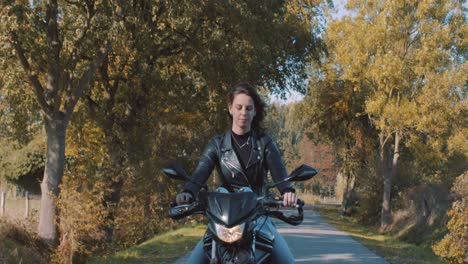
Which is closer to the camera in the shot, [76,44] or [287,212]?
[287,212]

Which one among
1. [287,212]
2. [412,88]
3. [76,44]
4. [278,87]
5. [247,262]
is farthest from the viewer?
[412,88]

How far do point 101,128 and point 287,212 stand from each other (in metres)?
17.5

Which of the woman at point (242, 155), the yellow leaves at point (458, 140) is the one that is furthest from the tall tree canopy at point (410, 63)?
the woman at point (242, 155)

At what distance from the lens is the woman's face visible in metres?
4.43

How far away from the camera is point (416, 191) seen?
99.2 feet

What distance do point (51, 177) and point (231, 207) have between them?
40.8 feet

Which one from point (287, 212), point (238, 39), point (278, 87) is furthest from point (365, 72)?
point (287, 212)

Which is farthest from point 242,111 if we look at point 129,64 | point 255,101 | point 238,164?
point 129,64

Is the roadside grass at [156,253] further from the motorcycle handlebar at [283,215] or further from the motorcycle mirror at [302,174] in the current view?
the motorcycle mirror at [302,174]

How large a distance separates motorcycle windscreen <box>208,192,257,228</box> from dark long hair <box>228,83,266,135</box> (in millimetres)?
1096

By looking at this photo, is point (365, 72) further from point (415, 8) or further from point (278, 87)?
point (278, 87)

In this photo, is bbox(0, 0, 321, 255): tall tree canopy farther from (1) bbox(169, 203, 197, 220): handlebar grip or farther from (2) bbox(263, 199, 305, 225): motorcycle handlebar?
(2) bbox(263, 199, 305, 225): motorcycle handlebar

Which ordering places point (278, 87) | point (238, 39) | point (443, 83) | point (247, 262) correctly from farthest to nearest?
point (443, 83), point (278, 87), point (238, 39), point (247, 262)

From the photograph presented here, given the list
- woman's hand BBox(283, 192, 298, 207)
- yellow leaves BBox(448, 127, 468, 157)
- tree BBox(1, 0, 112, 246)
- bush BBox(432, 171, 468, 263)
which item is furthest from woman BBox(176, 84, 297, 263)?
yellow leaves BBox(448, 127, 468, 157)
